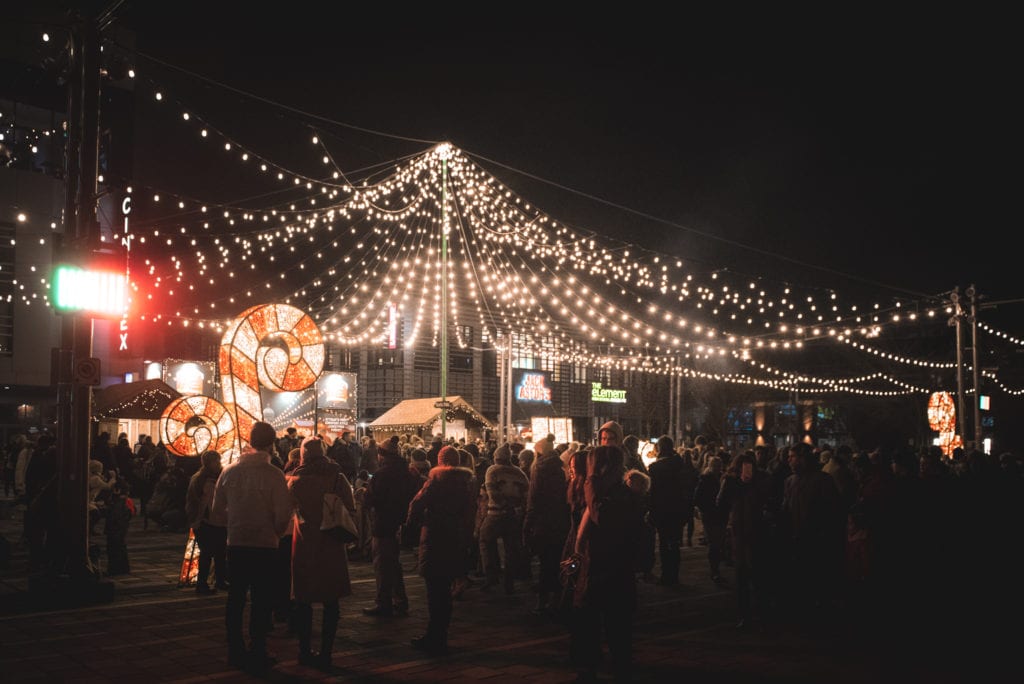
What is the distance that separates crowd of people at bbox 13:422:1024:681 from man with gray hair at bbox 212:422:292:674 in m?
0.01

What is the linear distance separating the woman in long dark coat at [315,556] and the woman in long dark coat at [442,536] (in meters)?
0.67

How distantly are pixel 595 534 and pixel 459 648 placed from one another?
1.80 meters

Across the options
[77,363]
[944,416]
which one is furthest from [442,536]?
[944,416]

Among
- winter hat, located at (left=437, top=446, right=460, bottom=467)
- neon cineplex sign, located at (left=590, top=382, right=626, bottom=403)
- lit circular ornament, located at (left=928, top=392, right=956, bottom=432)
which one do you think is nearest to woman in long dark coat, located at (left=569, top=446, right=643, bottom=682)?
winter hat, located at (left=437, top=446, right=460, bottom=467)

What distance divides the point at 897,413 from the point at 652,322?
16.6 m

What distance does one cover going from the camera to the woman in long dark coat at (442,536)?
6.24m

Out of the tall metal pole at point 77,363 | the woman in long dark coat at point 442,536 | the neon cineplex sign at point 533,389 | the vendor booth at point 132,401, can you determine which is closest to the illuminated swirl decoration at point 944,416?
the neon cineplex sign at point 533,389

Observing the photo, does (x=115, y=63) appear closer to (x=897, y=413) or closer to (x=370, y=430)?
(x=370, y=430)

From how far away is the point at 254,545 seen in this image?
5.61 meters

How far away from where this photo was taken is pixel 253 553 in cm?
561

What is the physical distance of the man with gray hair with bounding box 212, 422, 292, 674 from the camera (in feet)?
18.4

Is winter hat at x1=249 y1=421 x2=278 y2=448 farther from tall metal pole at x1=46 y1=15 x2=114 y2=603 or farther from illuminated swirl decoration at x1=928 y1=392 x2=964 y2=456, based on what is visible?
illuminated swirl decoration at x1=928 y1=392 x2=964 y2=456

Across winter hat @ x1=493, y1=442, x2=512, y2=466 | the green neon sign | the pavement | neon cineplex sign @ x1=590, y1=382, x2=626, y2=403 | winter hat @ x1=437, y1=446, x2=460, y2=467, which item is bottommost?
the pavement

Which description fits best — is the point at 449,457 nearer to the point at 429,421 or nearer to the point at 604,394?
the point at 429,421
